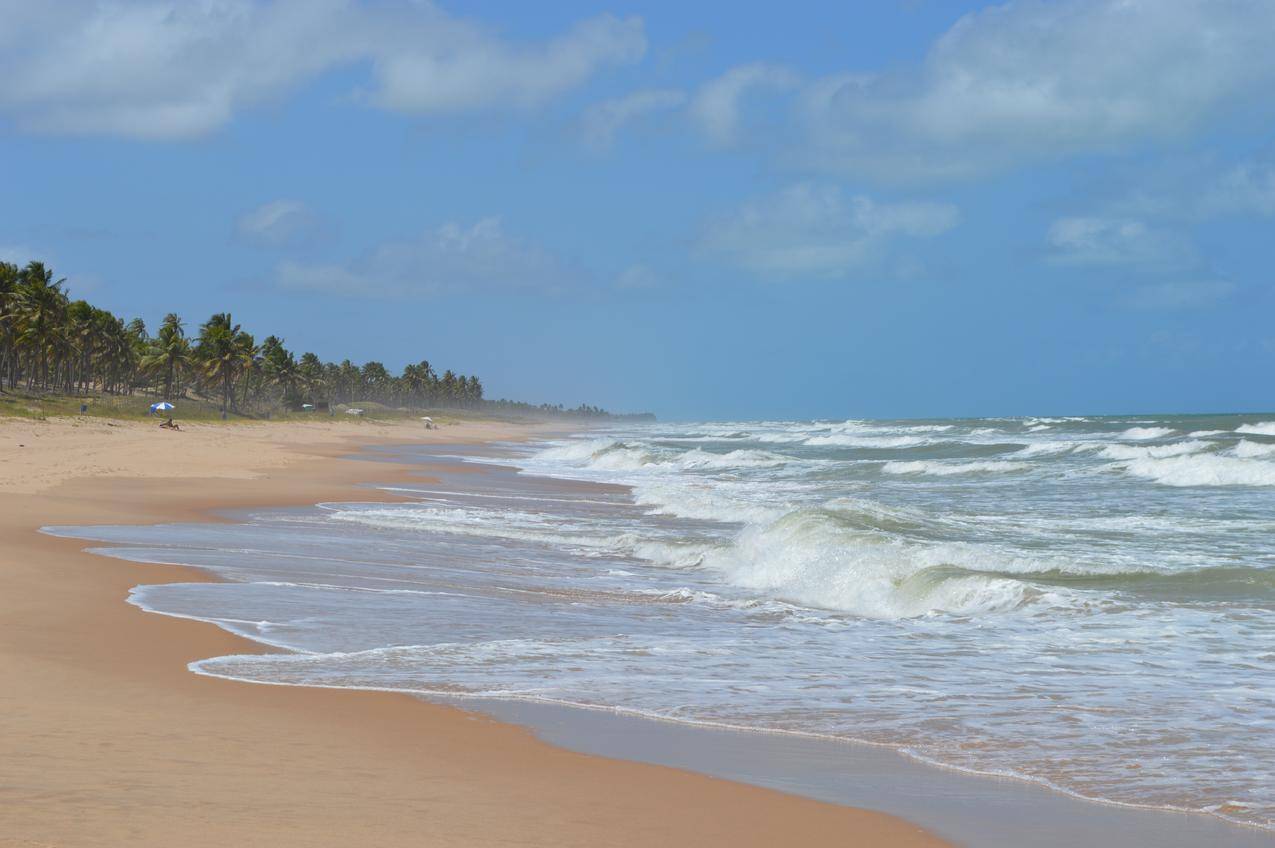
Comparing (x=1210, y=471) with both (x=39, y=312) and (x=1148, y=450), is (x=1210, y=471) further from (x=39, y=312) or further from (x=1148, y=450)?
(x=39, y=312)

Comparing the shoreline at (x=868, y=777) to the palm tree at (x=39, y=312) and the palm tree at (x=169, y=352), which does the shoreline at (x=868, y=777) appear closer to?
the palm tree at (x=39, y=312)

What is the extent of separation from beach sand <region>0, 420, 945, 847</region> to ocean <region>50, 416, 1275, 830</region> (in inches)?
28.9

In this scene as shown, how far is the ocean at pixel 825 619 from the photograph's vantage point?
7512 millimetres

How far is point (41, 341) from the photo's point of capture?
86125 millimetres

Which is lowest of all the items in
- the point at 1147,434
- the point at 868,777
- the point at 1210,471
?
the point at 868,777

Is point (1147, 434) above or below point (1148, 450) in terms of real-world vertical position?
above

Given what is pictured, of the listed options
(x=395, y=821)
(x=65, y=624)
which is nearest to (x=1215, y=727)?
(x=395, y=821)

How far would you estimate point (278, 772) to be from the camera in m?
5.82

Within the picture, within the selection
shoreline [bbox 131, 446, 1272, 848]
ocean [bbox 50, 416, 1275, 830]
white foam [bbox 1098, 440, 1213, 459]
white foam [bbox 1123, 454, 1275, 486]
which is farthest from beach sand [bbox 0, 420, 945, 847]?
white foam [bbox 1098, 440, 1213, 459]

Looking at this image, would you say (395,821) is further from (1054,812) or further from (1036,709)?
(1036,709)

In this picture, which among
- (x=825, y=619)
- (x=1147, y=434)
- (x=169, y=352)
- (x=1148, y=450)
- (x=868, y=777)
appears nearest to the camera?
(x=868, y=777)

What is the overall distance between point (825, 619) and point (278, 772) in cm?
769

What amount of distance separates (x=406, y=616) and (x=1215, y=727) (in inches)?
284

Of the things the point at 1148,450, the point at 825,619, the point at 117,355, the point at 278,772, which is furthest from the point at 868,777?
the point at 117,355
